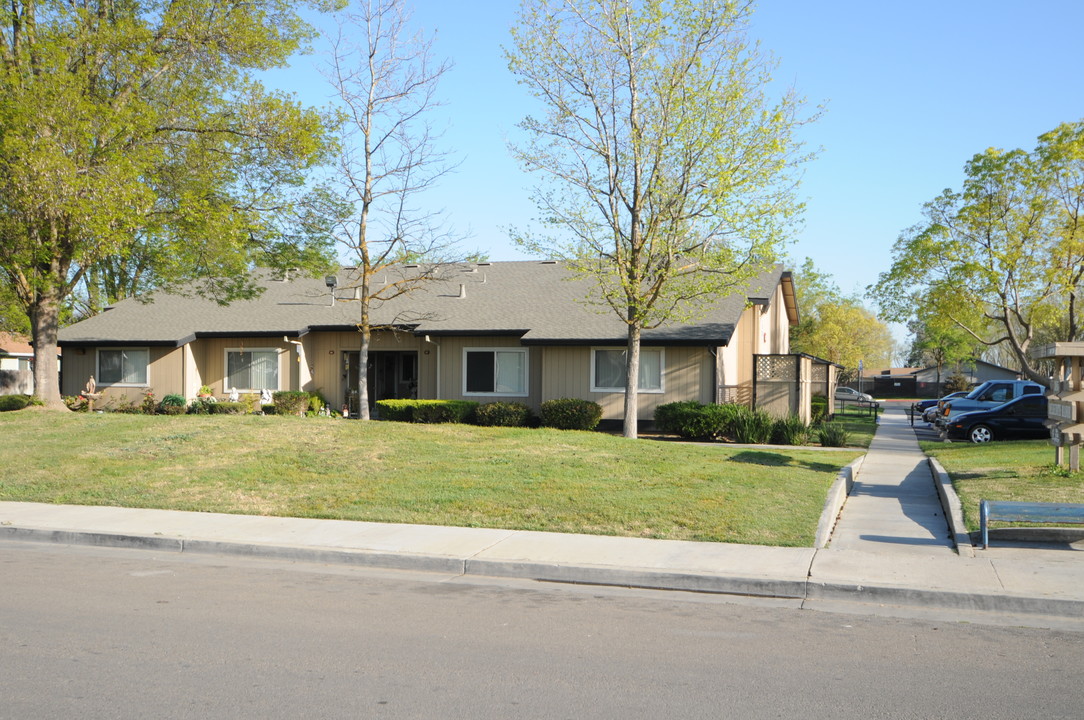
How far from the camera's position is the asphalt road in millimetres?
5344

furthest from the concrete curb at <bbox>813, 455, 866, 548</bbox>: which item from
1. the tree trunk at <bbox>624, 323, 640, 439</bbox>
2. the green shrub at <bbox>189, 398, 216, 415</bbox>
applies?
the green shrub at <bbox>189, 398, 216, 415</bbox>

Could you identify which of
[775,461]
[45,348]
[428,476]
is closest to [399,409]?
[45,348]

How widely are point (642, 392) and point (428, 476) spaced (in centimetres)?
1244

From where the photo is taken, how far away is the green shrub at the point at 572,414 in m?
23.9

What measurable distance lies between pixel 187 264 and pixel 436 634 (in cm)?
1984


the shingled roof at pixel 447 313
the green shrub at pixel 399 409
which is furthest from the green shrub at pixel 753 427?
the green shrub at pixel 399 409

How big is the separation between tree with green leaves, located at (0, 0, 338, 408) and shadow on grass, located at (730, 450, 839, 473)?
512 inches

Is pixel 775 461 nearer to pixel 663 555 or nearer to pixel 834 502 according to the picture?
pixel 834 502

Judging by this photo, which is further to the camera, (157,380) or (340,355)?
(157,380)

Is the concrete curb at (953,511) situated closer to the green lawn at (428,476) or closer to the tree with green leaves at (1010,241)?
the green lawn at (428,476)

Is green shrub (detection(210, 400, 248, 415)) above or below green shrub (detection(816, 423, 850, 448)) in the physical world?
above

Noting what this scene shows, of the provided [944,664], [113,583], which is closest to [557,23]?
[113,583]

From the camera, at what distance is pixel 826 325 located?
2554 inches

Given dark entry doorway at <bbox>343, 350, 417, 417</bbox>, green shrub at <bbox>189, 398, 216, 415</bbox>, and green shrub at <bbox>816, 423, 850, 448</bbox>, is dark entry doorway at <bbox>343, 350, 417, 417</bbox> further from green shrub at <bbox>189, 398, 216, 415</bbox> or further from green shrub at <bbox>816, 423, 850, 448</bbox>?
green shrub at <bbox>816, 423, 850, 448</bbox>
